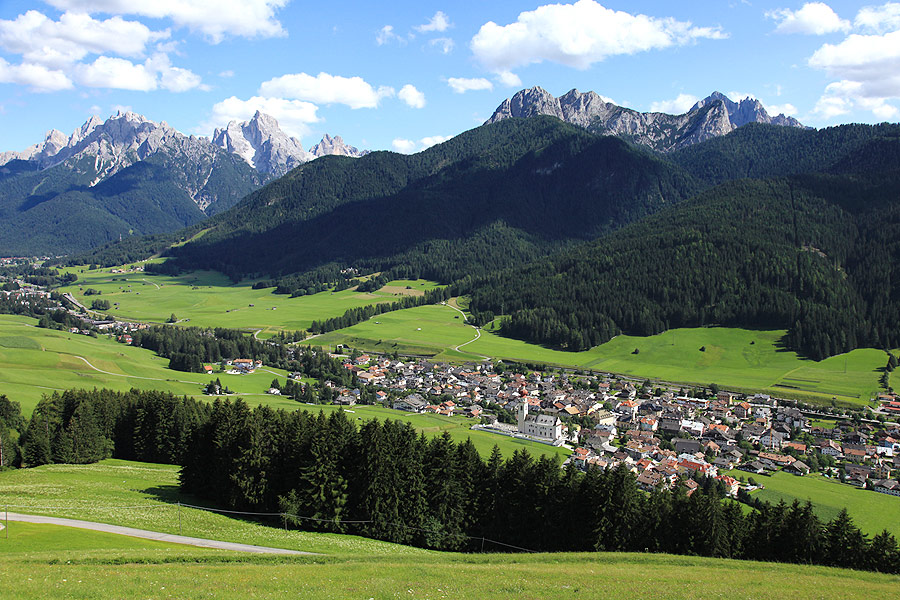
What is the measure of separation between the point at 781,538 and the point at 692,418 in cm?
4793

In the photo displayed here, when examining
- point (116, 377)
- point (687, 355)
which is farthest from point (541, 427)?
point (116, 377)

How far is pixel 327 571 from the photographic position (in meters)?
24.0

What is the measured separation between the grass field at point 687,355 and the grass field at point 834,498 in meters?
36.2

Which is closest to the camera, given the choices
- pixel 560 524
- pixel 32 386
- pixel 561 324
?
pixel 560 524

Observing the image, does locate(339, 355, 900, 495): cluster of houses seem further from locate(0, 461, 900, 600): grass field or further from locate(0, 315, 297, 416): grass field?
locate(0, 461, 900, 600): grass field

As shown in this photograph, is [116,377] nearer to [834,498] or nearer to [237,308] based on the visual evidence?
[834,498]

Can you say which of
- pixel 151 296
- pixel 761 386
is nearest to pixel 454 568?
pixel 761 386

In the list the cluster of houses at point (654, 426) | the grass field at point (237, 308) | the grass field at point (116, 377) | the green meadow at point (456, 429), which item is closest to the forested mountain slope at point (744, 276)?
the cluster of houses at point (654, 426)

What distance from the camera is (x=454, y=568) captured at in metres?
26.3

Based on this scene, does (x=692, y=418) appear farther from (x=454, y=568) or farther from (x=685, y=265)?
(x=685, y=265)

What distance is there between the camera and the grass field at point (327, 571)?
2069 centimetres

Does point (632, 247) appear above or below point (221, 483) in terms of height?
above

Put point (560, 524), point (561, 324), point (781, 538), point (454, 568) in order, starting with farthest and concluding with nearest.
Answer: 1. point (561, 324)
2. point (560, 524)
3. point (781, 538)
4. point (454, 568)

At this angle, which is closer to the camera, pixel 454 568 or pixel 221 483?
pixel 454 568
